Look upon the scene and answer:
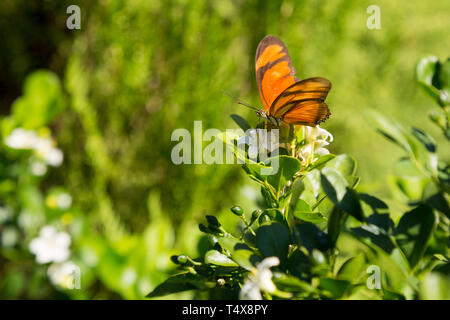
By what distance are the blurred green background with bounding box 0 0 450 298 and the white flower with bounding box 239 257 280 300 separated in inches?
36.5

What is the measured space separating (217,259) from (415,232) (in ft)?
0.50

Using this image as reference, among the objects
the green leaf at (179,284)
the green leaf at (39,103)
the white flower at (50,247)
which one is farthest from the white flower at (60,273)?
the green leaf at (179,284)

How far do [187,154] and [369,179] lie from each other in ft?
2.61

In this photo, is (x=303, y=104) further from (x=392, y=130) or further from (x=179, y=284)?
(x=179, y=284)

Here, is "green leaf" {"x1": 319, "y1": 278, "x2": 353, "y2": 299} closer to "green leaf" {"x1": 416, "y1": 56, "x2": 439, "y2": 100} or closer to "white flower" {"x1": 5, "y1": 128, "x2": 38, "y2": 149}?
"green leaf" {"x1": 416, "y1": 56, "x2": 439, "y2": 100}

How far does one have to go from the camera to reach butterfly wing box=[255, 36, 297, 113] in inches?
18.2

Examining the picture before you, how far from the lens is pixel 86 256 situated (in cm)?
110

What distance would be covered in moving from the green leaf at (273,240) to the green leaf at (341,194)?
0.15ft

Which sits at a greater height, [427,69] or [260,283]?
[427,69]

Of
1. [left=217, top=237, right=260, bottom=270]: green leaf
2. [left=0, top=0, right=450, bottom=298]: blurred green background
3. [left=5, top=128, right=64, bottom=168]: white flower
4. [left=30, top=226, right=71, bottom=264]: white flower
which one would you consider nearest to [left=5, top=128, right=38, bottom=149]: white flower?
[left=5, top=128, right=64, bottom=168]: white flower

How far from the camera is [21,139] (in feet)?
4.11

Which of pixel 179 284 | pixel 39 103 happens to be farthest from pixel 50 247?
pixel 179 284

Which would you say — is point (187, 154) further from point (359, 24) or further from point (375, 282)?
point (375, 282)

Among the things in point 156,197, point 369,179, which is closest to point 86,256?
point 156,197
